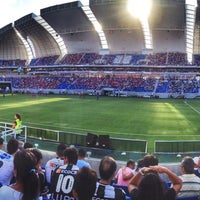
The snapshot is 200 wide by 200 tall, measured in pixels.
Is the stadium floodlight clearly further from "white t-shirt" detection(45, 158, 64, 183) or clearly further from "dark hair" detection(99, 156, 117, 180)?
"dark hair" detection(99, 156, 117, 180)

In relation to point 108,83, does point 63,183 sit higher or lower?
higher

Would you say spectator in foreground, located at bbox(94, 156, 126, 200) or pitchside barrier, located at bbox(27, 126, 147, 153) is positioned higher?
spectator in foreground, located at bbox(94, 156, 126, 200)

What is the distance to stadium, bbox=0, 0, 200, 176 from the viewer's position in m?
68.8

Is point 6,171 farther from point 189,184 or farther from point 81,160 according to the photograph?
point 189,184

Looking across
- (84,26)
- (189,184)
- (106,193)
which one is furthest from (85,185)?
(84,26)

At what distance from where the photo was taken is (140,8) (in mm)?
66312

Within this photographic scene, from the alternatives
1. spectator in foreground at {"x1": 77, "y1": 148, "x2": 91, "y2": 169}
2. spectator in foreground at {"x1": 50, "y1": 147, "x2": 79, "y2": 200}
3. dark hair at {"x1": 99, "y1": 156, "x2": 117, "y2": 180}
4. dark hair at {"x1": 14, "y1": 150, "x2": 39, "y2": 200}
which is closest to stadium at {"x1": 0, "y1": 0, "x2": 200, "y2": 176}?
spectator in foreground at {"x1": 77, "y1": 148, "x2": 91, "y2": 169}

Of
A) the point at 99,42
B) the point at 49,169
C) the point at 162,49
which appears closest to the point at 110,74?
the point at 99,42

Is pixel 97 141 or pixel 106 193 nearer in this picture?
pixel 106 193

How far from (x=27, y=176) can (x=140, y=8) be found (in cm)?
6596

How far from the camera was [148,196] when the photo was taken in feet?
13.4

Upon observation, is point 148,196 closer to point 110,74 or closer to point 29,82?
point 110,74

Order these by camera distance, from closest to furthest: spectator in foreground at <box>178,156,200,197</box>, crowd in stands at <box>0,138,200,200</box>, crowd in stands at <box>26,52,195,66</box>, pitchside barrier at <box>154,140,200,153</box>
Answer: crowd in stands at <box>0,138,200,200</box> < spectator in foreground at <box>178,156,200,197</box> < pitchside barrier at <box>154,140,200,153</box> < crowd in stands at <box>26,52,195,66</box>

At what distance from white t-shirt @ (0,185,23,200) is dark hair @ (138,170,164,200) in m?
1.66
